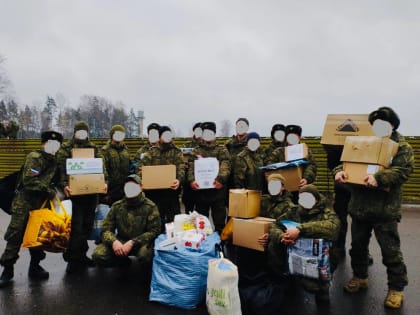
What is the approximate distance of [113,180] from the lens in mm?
5250

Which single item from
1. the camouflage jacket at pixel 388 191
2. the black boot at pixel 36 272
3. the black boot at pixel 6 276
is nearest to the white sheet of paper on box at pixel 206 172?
the camouflage jacket at pixel 388 191

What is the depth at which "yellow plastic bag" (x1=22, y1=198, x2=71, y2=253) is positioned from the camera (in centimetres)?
401

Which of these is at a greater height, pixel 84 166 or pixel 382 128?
pixel 382 128

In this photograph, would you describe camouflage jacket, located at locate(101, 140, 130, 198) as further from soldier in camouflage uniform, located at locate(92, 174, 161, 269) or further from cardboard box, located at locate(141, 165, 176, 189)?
soldier in camouflage uniform, located at locate(92, 174, 161, 269)

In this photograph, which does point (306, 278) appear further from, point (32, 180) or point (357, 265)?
point (32, 180)

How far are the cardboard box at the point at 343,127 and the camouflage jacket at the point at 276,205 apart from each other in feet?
3.23

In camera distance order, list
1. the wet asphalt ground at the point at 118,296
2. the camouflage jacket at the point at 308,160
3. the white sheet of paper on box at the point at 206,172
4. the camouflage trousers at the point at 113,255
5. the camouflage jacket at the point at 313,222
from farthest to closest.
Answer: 1. the white sheet of paper on box at the point at 206,172
2. the camouflage jacket at the point at 308,160
3. the camouflage trousers at the point at 113,255
4. the wet asphalt ground at the point at 118,296
5. the camouflage jacket at the point at 313,222

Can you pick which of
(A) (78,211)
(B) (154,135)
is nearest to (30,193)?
(A) (78,211)

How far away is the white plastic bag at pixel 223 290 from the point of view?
2.92m

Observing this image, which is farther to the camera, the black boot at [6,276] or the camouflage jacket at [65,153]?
the camouflage jacket at [65,153]

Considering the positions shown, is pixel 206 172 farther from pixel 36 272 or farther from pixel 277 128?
pixel 36 272

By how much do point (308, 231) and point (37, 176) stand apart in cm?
311

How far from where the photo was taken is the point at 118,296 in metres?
3.74

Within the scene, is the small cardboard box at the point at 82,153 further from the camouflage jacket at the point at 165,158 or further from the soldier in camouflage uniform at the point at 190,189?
the soldier in camouflage uniform at the point at 190,189
